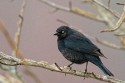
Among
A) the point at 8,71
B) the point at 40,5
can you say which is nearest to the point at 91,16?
the point at 8,71

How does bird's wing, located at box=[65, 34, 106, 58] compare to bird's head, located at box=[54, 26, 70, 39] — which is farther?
bird's head, located at box=[54, 26, 70, 39]

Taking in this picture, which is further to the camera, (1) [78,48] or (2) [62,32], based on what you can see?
(2) [62,32]

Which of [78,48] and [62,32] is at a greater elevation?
[62,32]

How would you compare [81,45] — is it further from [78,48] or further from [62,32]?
[62,32]

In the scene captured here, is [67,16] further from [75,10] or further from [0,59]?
[0,59]

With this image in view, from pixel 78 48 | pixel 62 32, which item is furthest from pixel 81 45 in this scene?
pixel 62 32

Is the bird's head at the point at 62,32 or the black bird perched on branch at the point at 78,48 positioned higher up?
the bird's head at the point at 62,32

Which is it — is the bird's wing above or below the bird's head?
below
